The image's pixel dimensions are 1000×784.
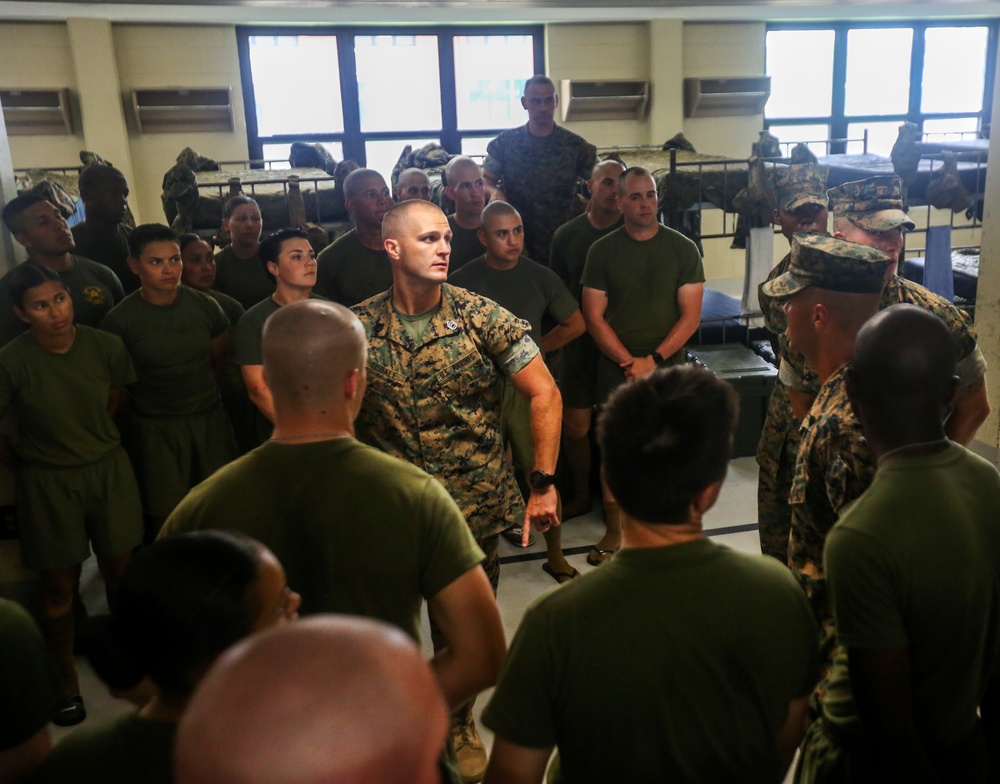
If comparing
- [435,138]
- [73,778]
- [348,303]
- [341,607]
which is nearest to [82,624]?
[348,303]

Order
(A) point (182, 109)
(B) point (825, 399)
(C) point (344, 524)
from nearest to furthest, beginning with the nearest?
(C) point (344, 524) → (B) point (825, 399) → (A) point (182, 109)

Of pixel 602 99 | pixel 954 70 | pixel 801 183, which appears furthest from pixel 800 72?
pixel 801 183

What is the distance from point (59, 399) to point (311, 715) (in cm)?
279

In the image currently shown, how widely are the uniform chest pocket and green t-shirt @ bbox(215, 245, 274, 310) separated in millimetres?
1928

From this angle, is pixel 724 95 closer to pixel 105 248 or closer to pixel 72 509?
pixel 105 248

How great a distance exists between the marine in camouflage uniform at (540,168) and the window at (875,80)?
281 inches

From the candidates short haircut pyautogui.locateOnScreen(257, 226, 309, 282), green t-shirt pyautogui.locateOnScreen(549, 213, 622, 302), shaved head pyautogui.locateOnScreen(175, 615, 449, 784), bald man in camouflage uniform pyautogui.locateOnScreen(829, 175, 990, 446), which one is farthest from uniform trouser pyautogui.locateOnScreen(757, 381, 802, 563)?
shaved head pyautogui.locateOnScreen(175, 615, 449, 784)

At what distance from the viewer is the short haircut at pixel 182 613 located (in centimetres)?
105

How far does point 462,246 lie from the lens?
439cm

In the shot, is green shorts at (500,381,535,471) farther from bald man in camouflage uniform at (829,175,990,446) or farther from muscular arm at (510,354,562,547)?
bald man in camouflage uniform at (829,175,990,446)

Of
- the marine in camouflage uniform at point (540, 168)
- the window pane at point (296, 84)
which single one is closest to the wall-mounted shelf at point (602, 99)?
the window pane at point (296, 84)

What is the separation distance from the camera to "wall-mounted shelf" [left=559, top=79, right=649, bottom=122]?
10320 mm

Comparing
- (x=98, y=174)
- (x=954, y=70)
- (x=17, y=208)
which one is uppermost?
(x=954, y=70)

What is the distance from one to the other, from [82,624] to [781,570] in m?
2.95
